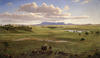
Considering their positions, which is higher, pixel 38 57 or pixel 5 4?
pixel 5 4

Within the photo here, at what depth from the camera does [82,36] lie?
260cm

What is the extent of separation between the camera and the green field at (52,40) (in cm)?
256

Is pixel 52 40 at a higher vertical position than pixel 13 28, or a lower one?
lower

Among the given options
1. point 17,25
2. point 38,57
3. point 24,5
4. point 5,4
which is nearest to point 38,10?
point 24,5

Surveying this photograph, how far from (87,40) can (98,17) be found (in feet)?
2.24

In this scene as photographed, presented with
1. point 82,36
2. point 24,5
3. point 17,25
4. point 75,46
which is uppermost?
point 24,5

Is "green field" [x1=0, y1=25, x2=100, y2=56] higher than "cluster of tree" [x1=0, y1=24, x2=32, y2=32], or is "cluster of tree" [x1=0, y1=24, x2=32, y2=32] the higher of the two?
"cluster of tree" [x1=0, y1=24, x2=32, y2=32]

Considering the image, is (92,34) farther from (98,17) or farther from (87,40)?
(98,17)

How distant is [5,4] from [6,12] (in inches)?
8.5

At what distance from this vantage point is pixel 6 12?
2.66 m

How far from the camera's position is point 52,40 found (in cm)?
260

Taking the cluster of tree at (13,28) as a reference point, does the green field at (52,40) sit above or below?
below

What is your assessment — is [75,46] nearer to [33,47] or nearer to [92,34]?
[92,34]

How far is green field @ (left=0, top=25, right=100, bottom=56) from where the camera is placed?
8.40 feet
